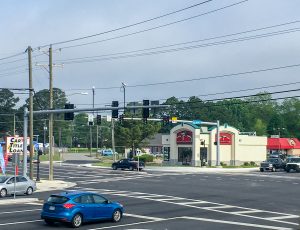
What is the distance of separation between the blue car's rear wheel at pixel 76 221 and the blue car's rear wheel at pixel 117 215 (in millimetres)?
2104

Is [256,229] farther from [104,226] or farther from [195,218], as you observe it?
[104,226]

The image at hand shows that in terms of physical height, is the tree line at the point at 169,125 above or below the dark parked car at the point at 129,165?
above

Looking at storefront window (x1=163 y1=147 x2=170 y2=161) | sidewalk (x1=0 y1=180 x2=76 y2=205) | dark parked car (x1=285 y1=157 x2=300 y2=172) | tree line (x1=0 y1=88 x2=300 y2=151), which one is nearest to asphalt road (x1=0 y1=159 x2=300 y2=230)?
sidewalk (x1=0 y1=180 x2=76 y2=205)

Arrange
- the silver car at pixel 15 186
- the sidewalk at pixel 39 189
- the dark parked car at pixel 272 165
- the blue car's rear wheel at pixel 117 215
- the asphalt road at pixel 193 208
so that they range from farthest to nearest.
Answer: the dark parked car at pixel 272 165
the silver car at pixel 15 186
the sidewalk at pixel 39 189
the blue car's rear wheel at pixel 117 215
the asphalt road at pixel 193 208

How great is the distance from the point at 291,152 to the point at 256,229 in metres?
94.2

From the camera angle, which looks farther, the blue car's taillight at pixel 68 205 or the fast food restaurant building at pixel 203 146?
the fast food restaurant building at pixel 203 146

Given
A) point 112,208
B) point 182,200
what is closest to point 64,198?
point 112,208

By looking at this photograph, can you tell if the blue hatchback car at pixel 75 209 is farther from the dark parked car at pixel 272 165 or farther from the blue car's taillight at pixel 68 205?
the dark parked car at pixel 272 165

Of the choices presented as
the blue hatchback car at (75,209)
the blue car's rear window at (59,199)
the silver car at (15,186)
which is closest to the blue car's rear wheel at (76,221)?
the blue hatchback car at (75,209)

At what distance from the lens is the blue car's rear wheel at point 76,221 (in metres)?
22.9

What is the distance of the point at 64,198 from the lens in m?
23.2

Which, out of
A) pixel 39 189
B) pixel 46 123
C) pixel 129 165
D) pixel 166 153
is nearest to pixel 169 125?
pixel 46 123

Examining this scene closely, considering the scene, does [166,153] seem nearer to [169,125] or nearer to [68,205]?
[68,205]

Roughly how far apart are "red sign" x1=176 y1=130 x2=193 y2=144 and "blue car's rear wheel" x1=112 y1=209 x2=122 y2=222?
59051mm
